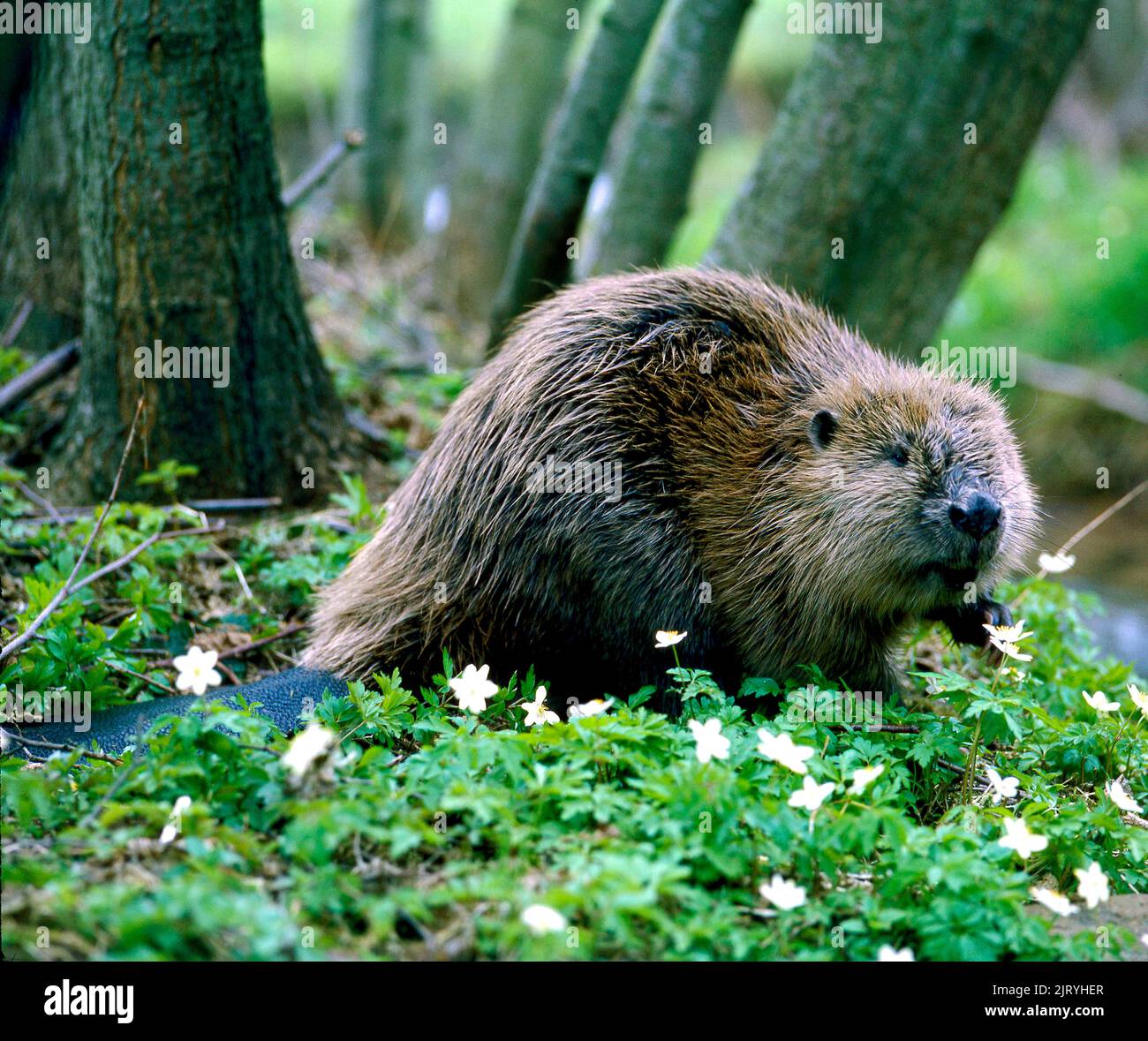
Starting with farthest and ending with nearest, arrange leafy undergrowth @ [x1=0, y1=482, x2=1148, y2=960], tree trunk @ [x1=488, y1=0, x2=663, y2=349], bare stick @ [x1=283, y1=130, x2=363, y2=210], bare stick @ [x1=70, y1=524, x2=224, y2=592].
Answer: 1. tree trunk @ [x1=488, y1=0, x2=663, y2=349]
2. bare stick @ [x1=283, y1=130, x2=363, y2=210]
3. bare stick @ [x1=70, y1=524, x2=224, y2=592]
4. leafy undergrowth @ [x1=0, y1=482, x2=1148, y2=960]

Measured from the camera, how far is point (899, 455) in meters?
3.27

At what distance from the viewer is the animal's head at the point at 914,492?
124 inches

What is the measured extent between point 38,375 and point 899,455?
2968 mm

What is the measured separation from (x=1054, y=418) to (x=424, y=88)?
199 inches

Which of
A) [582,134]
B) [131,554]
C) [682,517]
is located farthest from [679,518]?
[582,134]

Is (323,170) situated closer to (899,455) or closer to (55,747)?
(899,455)

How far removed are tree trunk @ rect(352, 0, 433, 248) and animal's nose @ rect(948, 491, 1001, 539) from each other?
6224mm

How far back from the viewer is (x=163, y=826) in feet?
7.63

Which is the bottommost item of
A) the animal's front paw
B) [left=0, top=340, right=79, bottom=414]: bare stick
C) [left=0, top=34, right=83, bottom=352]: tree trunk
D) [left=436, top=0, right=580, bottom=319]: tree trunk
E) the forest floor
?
the forest floor

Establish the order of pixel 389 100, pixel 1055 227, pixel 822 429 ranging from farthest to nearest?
pixel 1055 227 → pixel 389 100 → pixel 822 429

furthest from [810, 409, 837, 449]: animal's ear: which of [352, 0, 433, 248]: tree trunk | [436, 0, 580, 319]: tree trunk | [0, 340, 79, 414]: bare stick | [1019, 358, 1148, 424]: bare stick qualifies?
[352, 0, 433, 248]: tree trunk

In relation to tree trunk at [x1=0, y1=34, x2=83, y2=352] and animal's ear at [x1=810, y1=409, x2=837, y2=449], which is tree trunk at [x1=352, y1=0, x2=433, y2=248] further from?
animal's ear at [x1=810, y1=409, x2=837, y2=449]

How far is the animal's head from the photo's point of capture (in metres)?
3.16
